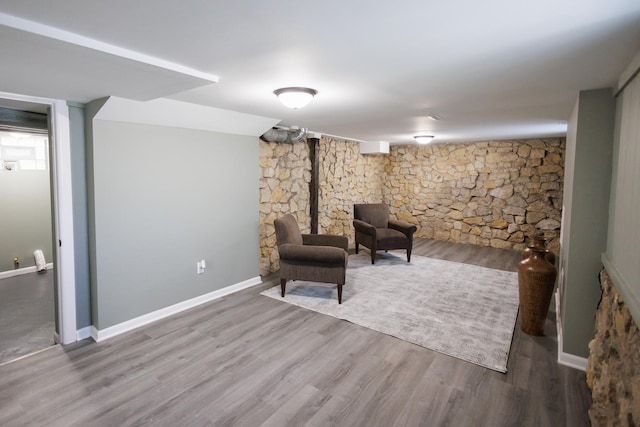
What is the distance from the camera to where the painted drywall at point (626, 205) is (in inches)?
62.4

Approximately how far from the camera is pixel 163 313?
129 inches

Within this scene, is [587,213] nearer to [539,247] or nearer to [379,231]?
[539,247]

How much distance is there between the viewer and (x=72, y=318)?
9.18 feet

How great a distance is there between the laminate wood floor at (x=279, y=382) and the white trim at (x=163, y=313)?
96 millimetres

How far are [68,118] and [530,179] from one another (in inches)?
259

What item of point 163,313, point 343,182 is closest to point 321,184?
point 343,182

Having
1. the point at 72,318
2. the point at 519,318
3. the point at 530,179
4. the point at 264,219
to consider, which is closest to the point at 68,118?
the point at 72,318

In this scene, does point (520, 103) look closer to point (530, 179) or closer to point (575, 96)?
point (575, 96)

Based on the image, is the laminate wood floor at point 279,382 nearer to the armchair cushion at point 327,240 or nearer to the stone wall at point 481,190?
the armchair cushion at point 327,240

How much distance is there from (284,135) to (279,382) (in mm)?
3051

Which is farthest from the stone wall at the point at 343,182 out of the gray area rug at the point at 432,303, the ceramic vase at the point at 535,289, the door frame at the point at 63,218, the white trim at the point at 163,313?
the door frame at the point at 63,218

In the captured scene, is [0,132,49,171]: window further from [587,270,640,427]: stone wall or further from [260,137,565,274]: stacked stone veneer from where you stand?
[587,270,640,427]: stone wall

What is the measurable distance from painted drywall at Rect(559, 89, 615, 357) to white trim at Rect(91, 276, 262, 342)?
125 inches

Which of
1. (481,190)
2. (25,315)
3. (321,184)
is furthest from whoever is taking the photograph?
(481,190)
